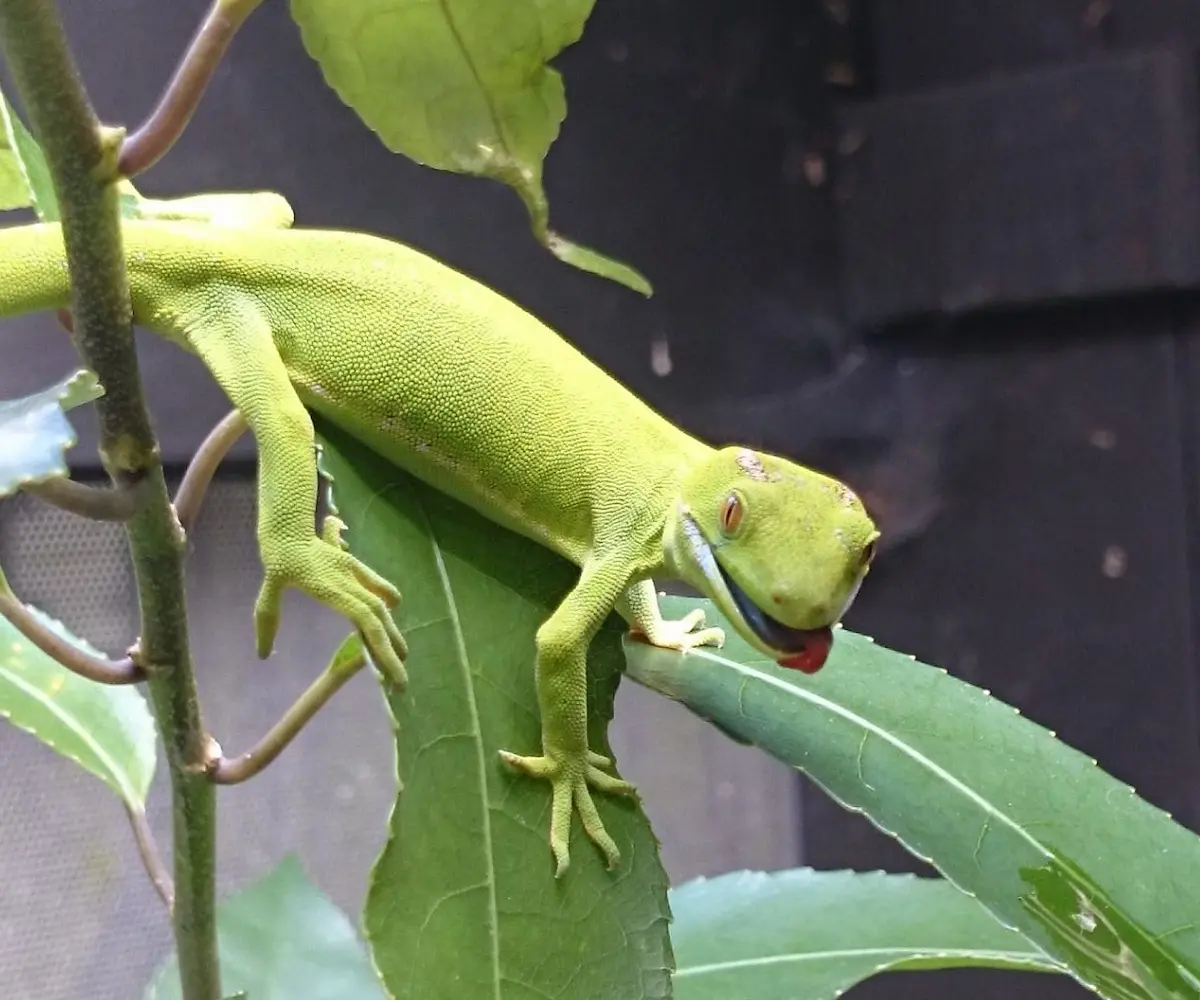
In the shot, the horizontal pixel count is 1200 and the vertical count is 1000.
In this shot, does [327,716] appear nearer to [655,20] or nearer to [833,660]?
[833,660]

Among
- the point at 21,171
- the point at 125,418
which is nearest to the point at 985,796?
the point at 125,418

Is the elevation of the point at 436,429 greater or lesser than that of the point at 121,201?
lesser

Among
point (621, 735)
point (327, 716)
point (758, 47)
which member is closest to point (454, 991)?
point (327, 716)

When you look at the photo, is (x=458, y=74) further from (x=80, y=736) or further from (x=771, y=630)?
(x=80, y=736)

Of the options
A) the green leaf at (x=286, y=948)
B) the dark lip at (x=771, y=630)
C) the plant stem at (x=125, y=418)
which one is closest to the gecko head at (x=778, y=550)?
the dark lip at (x=771, y=630)

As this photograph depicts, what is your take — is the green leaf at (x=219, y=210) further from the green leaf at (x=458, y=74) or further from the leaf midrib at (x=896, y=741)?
the leaf midrib at (x=896, y=741)

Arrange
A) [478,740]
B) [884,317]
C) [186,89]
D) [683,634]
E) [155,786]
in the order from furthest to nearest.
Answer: [884,317]
[155,786]
[683,634]
[478,740]
[186,89]
